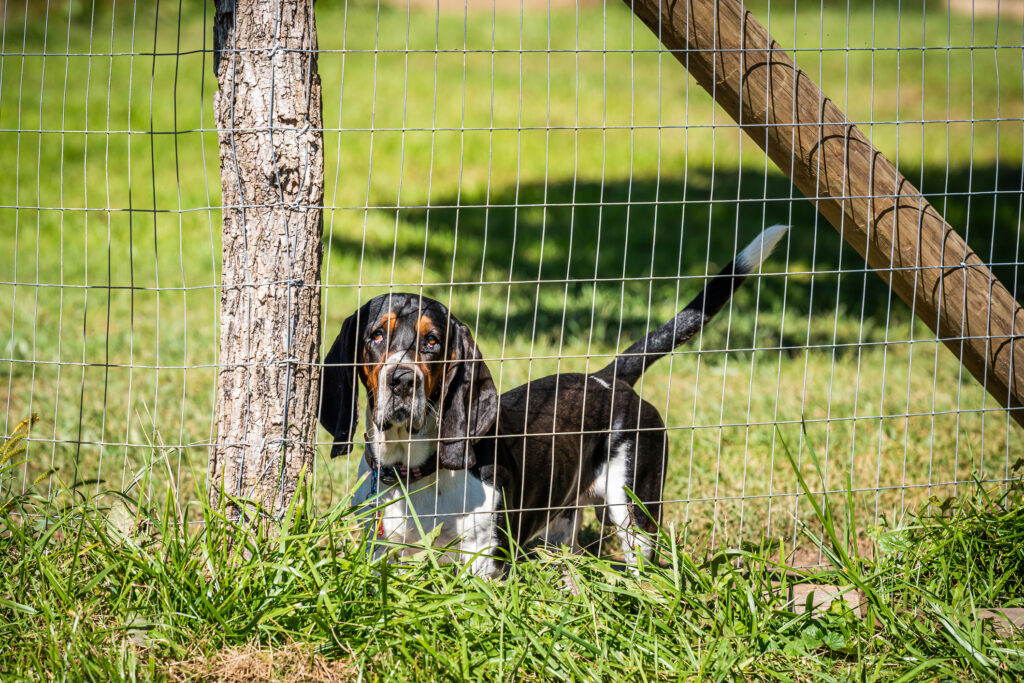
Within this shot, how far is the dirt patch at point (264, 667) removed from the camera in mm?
2398

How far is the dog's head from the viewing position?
9.81 feet

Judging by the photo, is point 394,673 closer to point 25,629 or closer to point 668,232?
point 25,629

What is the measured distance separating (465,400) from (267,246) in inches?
35.2

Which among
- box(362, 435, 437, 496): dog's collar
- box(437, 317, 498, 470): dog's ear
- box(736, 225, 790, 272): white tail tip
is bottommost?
box(362, 435, 437, 496): dog's collar

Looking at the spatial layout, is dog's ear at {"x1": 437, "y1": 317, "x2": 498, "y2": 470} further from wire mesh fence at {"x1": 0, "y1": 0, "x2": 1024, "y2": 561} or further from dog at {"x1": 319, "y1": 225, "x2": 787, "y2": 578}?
wire mesh fence at {"x1": 0, "y1": 0, "x2": 1024, "y2": 561}

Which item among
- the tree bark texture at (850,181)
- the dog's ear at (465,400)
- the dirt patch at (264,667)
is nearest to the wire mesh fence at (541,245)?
the tree bark texture at (850,181)

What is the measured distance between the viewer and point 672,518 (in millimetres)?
4320

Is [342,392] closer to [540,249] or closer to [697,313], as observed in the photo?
[697,313]

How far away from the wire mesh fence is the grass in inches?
11.8

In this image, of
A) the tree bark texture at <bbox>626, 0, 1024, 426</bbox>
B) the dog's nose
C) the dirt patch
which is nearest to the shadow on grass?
the tree bark texture at <bbox>626, 0, 1024, 426</bbox>

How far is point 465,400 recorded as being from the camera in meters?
3.17

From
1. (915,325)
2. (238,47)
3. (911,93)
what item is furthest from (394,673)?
(911,93)

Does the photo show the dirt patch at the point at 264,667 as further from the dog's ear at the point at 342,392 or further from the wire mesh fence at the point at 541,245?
the dog's ear at the point at 342,392

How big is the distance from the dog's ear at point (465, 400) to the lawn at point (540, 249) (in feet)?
0.77
